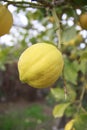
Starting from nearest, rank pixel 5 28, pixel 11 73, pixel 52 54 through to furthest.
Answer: pixel 52 54 → pixel 5 28 → pixel 11 73

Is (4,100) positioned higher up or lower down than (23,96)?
higher up

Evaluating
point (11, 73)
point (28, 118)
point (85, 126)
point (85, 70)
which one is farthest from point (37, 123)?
point (85, 126)

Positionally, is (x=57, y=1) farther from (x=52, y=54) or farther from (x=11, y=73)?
(x=11, y=73)

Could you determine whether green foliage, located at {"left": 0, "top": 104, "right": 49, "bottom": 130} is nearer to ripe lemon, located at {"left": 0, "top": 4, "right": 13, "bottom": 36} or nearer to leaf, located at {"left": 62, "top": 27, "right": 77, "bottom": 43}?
leaf, located at {"left": 62, "top": 27, "right": 77, "bottom": 43}

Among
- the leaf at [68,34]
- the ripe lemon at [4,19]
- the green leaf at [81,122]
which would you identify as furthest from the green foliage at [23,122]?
the ripe lemon at [4,19]

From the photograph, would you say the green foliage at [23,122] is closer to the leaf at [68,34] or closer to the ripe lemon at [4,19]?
the leaf at [68,34]
